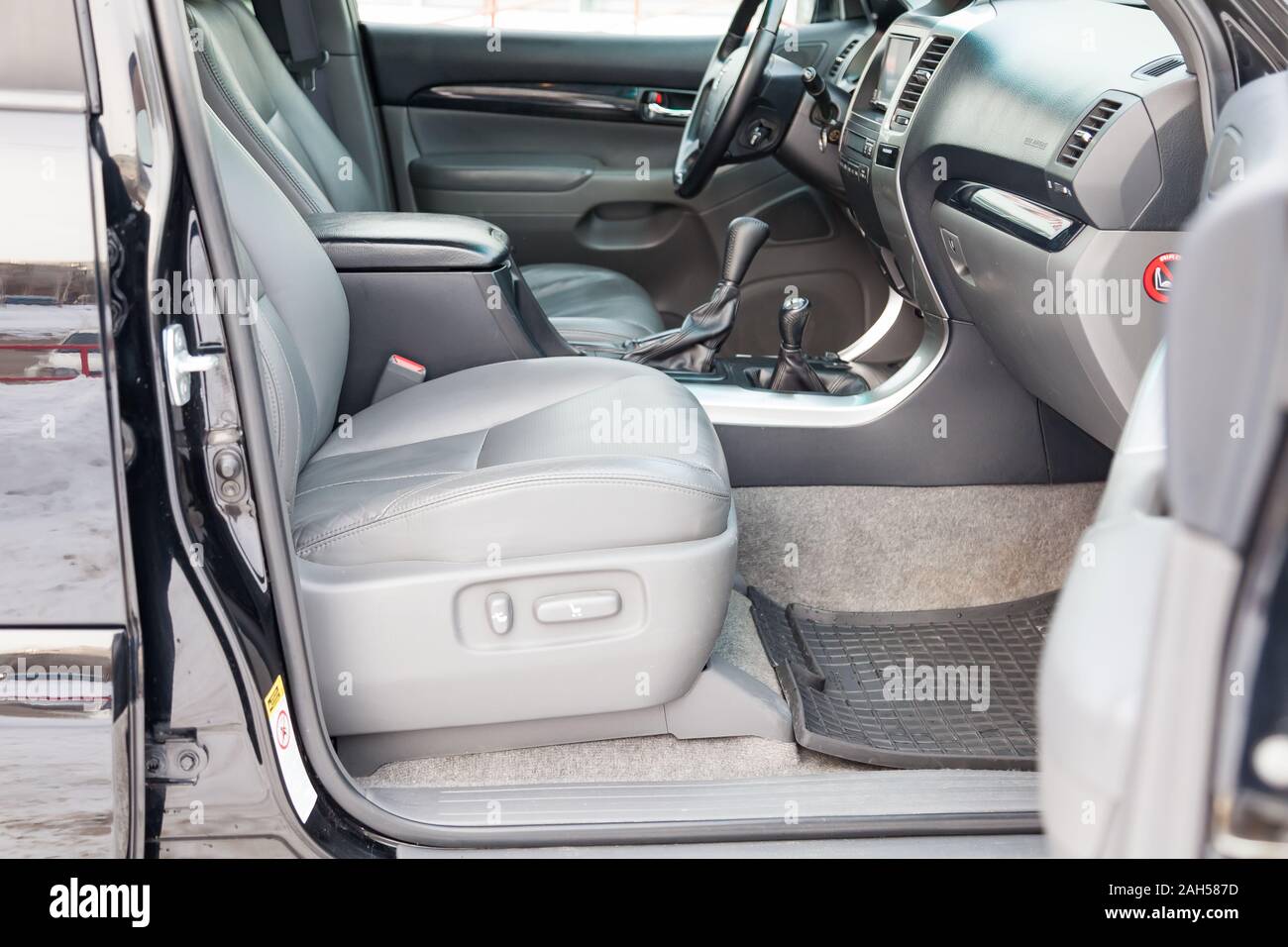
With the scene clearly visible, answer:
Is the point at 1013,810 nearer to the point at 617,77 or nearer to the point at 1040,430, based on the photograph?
the point at 1040,430

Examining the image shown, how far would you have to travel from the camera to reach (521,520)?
1273 millimetres

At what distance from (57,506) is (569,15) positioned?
232 cm

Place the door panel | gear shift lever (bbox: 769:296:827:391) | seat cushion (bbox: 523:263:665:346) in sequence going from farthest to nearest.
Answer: the door panel
seat cushion (bbox: 523:263:665:346)
gear shift lever (bbox: 769:296:827:391)

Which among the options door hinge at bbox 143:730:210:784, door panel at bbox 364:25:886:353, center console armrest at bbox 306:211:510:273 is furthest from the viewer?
door panel at bbox 364:25:886:353

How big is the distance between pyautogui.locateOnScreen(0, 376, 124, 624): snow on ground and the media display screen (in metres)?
1.44

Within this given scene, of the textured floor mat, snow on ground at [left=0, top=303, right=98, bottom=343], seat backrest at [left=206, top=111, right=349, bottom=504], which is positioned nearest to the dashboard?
the textured floor mat

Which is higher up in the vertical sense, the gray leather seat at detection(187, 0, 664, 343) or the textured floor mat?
the gray leather seat at detection(187, 0, 664, 343)

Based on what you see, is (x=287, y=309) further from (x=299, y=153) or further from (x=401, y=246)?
(x=299, y=153)

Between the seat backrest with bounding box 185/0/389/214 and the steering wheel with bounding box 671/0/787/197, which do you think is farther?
the steering wheel with bounding box 671/0/787/197

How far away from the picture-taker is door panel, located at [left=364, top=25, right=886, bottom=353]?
291 cm

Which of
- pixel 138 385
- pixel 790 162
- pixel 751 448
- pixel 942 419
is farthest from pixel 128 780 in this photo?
pixel 790 162

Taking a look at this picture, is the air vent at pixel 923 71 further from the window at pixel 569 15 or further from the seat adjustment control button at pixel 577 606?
the window at pixel 569 15

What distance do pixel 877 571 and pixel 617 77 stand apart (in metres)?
1.57

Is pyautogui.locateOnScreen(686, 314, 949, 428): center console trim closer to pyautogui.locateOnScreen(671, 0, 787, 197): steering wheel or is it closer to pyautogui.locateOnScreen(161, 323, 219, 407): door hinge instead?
pyautogui.locateOnScreen(671, 0, 787, 197): steering wheel
